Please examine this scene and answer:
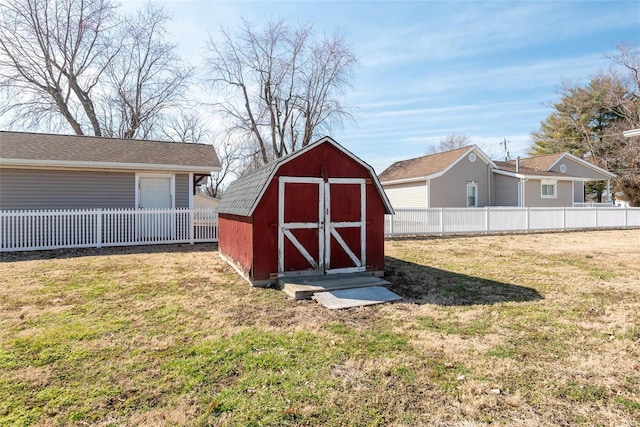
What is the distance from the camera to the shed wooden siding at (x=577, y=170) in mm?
25891

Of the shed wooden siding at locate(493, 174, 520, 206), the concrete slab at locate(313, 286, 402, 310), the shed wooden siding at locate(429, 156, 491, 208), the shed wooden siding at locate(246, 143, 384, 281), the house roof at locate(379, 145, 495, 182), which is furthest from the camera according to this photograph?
the shed wooden siding at locate(493, 174, 520, 206)

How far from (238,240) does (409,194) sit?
17081 millimetres

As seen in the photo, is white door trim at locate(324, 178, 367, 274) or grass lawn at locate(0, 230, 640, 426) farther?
white door trim at locate(324, 178, 367, 274)

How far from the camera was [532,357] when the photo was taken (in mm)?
3590

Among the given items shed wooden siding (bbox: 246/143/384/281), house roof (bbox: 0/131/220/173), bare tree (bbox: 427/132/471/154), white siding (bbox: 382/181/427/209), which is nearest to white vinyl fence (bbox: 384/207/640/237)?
white siding (bbox: 382/181/427/209)

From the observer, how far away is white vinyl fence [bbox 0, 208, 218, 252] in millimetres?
10609

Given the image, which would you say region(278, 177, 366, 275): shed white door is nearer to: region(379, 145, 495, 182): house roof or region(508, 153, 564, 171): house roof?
region(379, 145, 495, 182): house roof

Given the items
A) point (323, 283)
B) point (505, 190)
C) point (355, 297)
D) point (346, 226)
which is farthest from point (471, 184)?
point (355, 297)

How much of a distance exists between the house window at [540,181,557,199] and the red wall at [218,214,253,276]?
2222cm

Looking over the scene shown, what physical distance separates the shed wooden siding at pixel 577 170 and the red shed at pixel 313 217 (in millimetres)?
24641

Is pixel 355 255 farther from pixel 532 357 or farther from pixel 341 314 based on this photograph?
pixel 532 357

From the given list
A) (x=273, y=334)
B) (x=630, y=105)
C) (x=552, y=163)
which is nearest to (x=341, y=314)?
(x=273, y=334)

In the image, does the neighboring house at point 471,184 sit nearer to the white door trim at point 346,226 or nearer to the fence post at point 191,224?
the fence post at point 191,224

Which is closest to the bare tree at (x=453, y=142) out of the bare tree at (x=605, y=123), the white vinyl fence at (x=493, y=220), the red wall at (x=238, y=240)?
the bare tree at (x=605, y=123)
